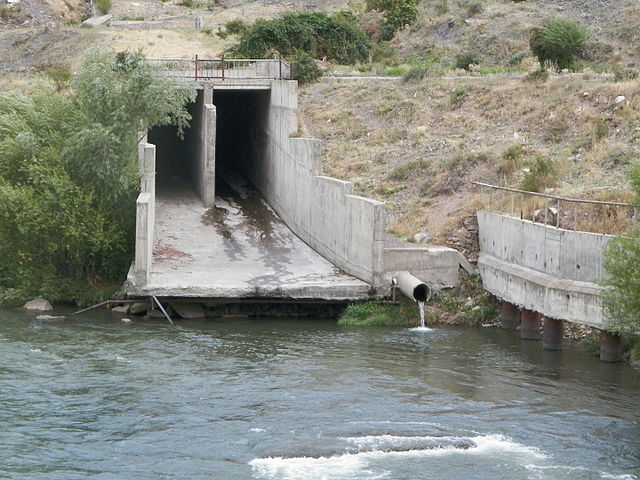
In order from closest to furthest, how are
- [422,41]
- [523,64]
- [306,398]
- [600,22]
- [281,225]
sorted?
1. [306,398]
2. [281,225]
3. [523,64]
4. [600,22]
5. [422,41]

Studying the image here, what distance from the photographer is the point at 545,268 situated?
27875 mm

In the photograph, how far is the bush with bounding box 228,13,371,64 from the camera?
57156 millimetres

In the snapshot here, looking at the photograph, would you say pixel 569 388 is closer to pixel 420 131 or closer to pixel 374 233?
pixel 374 233

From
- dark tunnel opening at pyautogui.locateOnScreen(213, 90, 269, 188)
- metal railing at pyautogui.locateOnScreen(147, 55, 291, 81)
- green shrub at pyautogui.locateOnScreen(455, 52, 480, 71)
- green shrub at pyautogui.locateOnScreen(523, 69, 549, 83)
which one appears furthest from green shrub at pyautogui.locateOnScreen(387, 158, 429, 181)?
green shrub at pyautogui.locateOnScreen(455, 52, 480, 71)

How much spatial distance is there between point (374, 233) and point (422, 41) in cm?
3772

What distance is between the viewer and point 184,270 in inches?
1328

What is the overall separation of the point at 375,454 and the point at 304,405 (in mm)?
3448

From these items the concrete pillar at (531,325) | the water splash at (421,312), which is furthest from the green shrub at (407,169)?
the concrete pillar at (531,325)

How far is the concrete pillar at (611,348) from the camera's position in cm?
2616

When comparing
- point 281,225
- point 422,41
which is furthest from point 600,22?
point 281,225

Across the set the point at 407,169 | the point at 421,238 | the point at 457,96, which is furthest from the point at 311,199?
the point at 457,96

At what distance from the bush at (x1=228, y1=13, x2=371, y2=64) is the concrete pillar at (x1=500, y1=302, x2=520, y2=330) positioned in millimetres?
29404

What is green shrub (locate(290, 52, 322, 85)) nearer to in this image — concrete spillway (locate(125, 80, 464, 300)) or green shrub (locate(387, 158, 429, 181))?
concrete spillway (locate(125, 80, 464, 300))

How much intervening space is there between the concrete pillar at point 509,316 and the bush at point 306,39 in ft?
96.5
